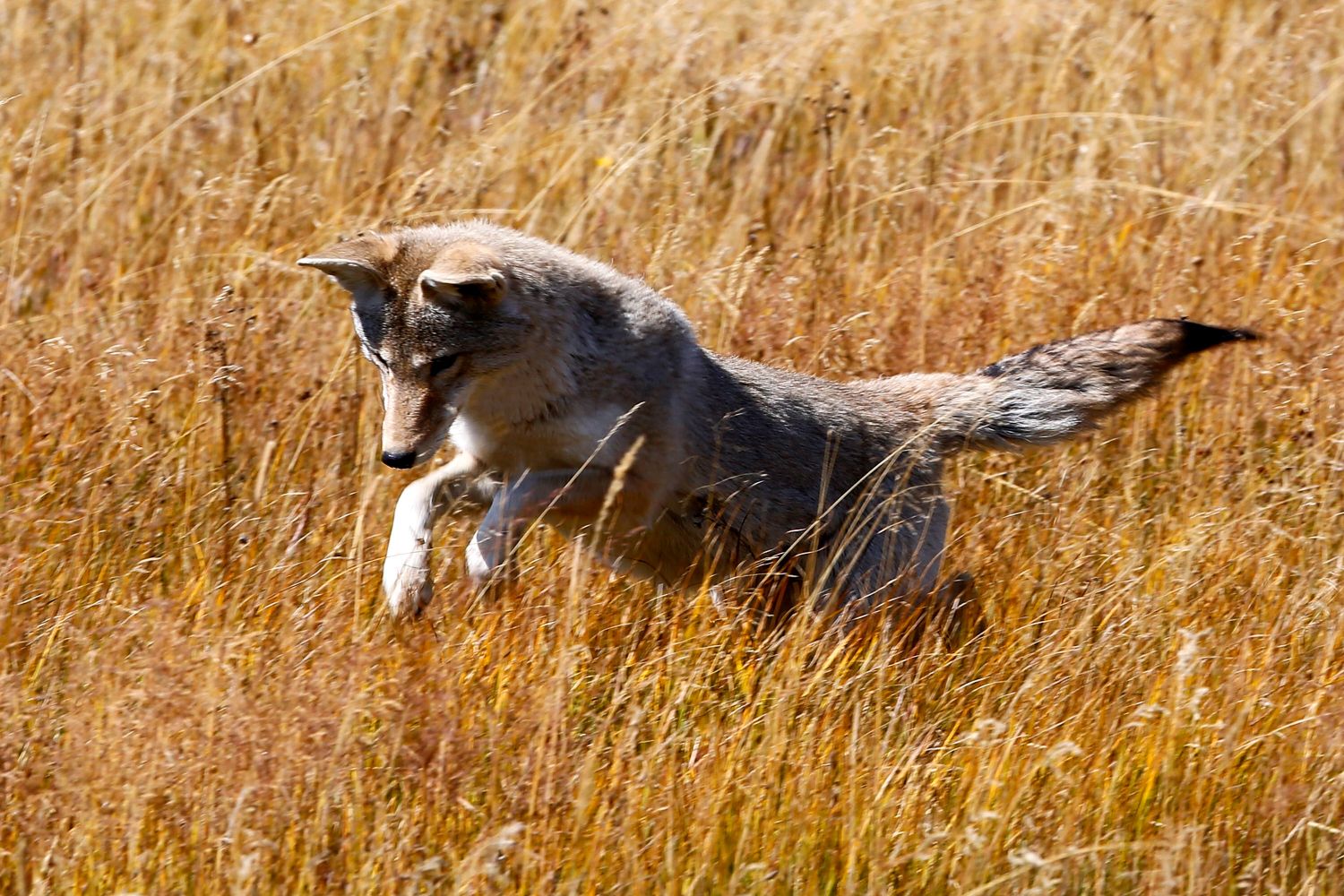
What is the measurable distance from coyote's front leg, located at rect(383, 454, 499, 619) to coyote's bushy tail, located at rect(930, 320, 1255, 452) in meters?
1.42

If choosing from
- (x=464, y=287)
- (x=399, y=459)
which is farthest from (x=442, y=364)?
(x=399, y=459)

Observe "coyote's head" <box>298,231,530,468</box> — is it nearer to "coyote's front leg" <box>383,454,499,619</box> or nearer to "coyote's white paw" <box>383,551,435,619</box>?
"coyote's front leg" <box>383,454,499,619</box>

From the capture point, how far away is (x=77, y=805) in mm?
3156

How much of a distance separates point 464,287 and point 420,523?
0.68 m

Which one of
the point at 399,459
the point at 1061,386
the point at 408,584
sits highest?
the point at 1061,386

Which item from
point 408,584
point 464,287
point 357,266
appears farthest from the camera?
point 357,266

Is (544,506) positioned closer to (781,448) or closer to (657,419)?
(657,419)

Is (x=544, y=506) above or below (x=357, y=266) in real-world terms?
below

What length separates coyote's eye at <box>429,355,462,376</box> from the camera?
4547 mm

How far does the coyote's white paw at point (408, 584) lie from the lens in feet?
13.5

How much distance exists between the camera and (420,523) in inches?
173

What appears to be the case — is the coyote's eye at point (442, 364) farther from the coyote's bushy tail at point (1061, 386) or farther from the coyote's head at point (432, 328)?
the coyote's bushy tail at point (1061, 386)

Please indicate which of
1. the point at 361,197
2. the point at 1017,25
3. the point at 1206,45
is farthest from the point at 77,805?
the point at 1206,45

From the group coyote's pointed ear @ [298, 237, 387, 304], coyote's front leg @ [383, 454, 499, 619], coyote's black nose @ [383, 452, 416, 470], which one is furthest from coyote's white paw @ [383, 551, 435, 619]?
coyote's pointed ear @ [298, 237, 387, 304]
